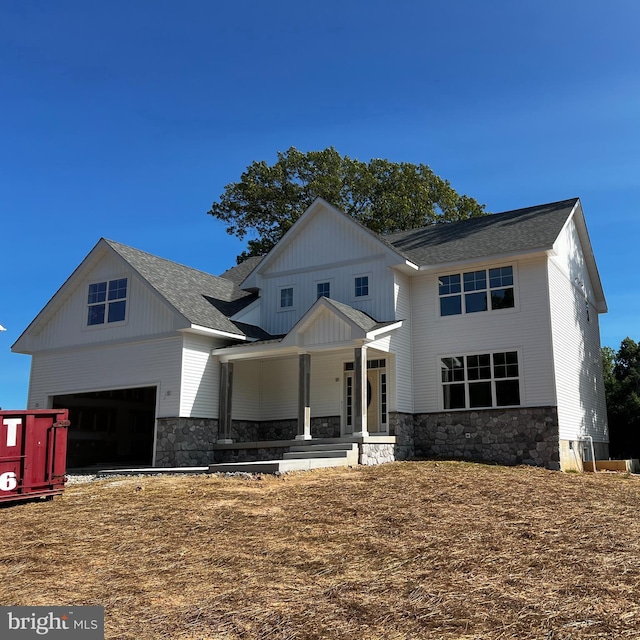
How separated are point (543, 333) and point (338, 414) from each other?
6049 millimetres

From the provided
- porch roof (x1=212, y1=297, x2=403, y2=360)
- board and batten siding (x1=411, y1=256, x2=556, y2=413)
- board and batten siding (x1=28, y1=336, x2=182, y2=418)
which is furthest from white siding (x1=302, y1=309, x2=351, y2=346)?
board and batten siding (x1=28, y1=336, x2=182, y2=418)

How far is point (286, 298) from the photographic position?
21.7 meters

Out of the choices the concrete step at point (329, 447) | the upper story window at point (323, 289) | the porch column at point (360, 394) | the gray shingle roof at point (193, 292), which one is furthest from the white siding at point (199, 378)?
the porch column at point (360, 394)

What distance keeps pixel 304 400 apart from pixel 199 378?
3.22m

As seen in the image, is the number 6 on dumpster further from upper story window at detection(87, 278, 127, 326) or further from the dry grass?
upper story window at detection(87, 278, 127, 326)

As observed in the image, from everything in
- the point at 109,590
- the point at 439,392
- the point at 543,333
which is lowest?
the point at 109,590

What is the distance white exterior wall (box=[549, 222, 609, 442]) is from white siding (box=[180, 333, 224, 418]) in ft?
30.4

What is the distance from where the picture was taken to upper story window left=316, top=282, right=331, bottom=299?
20.8 meters

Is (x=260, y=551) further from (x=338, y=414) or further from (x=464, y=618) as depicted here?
(x=338, y=414)

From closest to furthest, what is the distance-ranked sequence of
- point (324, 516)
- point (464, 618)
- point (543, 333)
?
point (464, 618) < point (324, 516) < point (543, 333)

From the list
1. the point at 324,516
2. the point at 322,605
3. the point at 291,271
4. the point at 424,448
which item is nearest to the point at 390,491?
the point at 324,516

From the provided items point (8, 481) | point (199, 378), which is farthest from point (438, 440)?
point (8, 481)

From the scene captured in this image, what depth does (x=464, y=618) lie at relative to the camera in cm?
591

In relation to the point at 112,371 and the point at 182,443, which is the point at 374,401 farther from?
the point at 112,371
